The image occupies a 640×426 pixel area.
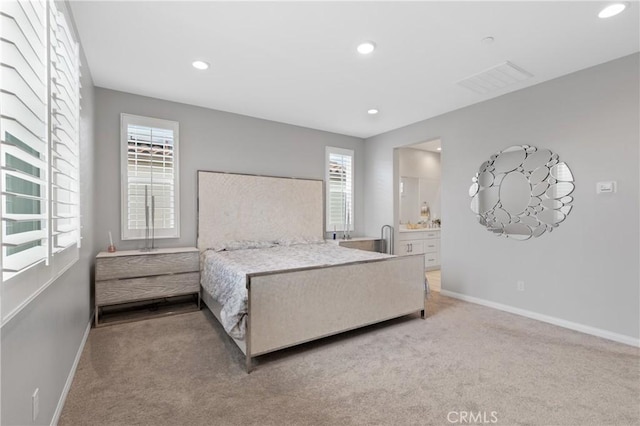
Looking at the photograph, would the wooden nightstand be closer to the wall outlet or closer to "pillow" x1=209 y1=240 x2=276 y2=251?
"pillow" x1=209 y1=240 x2=276 y2=251

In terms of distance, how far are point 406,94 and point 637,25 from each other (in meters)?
1.96

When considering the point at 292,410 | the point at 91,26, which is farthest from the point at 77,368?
the point at 91,26

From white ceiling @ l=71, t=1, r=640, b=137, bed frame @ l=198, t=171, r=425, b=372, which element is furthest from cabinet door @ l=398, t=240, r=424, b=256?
white ceiling @ l=71, t=1, r=640, b=137

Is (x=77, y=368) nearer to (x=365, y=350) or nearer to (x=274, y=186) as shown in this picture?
(x=365, y=350)

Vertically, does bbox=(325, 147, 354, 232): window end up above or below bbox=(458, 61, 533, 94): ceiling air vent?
below

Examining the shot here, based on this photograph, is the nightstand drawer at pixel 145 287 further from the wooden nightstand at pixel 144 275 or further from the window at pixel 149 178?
the window at pixel 149 178

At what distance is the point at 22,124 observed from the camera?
1.11 metres

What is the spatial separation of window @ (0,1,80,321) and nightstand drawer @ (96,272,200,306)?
140 centimetres

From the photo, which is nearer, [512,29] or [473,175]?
[512,29]

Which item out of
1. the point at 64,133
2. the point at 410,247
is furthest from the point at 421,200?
the point at 64,133

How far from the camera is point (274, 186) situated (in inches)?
186

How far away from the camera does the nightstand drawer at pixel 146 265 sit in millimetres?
3240

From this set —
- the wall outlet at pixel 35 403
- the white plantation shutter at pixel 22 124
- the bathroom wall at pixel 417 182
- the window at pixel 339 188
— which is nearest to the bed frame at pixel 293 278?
the window at pixel 339 188

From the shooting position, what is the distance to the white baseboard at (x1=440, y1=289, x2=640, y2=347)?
112 inches
